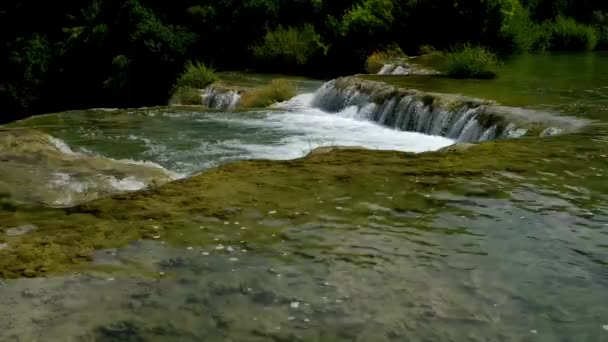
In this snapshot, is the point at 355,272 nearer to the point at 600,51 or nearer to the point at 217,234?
the point at 217,234

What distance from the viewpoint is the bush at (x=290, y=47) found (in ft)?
85.3

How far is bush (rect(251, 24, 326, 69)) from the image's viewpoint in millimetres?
25984

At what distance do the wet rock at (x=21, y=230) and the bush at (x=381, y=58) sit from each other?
16.9 m

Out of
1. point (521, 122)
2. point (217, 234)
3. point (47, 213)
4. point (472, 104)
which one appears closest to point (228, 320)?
point (217, 234)

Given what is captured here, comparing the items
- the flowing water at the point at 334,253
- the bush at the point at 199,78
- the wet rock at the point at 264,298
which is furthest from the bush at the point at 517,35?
the wet rock at the point at 264,298

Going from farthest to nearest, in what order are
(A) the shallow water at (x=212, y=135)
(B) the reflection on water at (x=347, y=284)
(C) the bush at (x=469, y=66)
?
1. (C) the bush at (x=469, y=66)
2. (A) the shallow water at (x=212, y=135)
3. (B) the reflection on water at (x=347, y=284)

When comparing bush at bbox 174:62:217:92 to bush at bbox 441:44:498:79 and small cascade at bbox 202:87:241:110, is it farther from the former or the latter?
bush at bbox 441:44:498:79

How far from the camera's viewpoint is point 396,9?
963 inches

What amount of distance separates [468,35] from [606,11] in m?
11.4

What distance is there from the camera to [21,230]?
20.2 ft

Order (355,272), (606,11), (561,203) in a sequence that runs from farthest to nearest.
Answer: (606,11)
(561,203)
(355,272)

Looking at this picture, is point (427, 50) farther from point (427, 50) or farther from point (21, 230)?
point (21, 230)

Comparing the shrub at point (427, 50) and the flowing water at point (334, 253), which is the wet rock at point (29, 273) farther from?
the shrub at point (427, 50)

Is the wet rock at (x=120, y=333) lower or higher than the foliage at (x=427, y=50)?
lower
